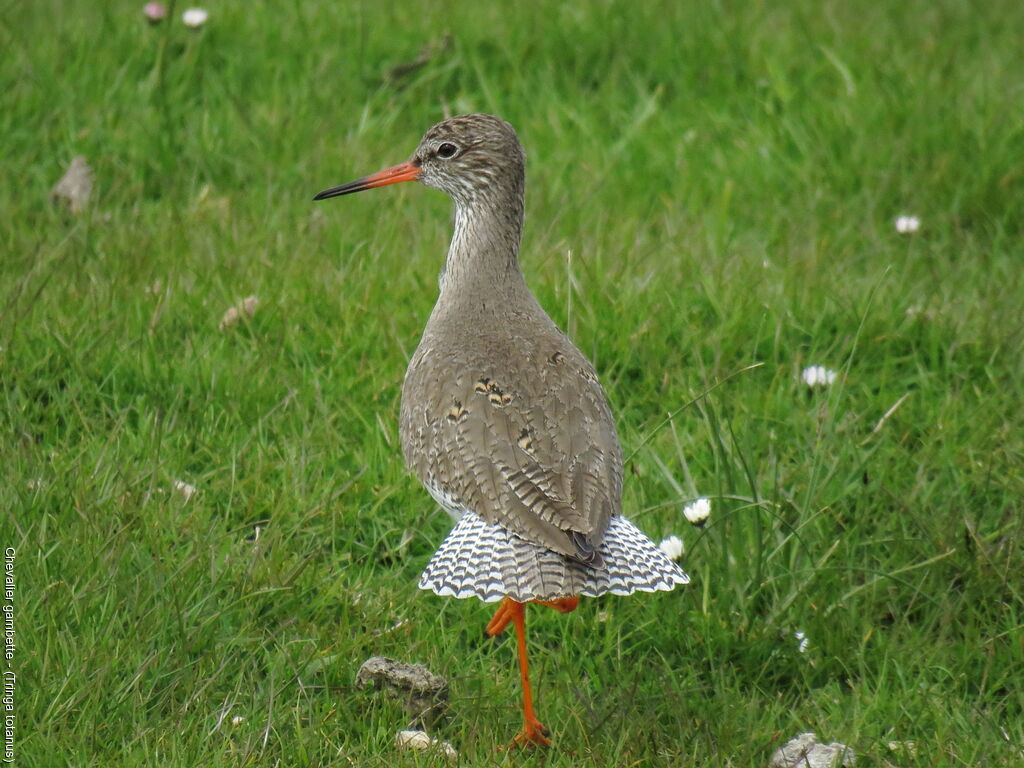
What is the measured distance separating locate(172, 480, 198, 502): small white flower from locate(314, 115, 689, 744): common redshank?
76 cm

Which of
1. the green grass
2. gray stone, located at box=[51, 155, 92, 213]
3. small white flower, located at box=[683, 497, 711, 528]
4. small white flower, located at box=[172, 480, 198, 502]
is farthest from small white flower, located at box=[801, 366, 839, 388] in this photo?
gray stone, located at box=[51, 155, 92, 213]

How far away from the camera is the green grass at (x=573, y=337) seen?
13.1 feet

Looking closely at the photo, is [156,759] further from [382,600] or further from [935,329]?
[935,329]

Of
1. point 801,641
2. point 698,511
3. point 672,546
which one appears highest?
point 698,511

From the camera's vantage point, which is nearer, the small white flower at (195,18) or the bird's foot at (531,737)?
the bird's foot at (531,737)

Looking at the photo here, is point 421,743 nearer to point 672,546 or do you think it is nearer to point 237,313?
point 672,546

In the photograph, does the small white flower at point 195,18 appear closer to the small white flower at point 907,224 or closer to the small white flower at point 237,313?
the small white flower at point 237,313

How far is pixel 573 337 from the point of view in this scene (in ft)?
17.6

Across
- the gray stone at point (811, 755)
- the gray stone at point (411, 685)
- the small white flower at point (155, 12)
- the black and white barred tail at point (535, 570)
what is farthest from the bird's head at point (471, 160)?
the small white flower at point (155, 12)

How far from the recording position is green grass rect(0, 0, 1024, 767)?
4.00 metres

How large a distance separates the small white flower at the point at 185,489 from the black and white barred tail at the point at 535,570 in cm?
111

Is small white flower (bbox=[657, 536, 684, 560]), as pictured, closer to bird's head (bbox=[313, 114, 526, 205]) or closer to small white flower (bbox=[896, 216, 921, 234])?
bird's head (bbox=[313, 114, 526, 205])

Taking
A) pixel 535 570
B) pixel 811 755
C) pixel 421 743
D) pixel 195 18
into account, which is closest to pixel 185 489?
pixel 421 743

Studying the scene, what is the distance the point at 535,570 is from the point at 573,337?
1769mm
